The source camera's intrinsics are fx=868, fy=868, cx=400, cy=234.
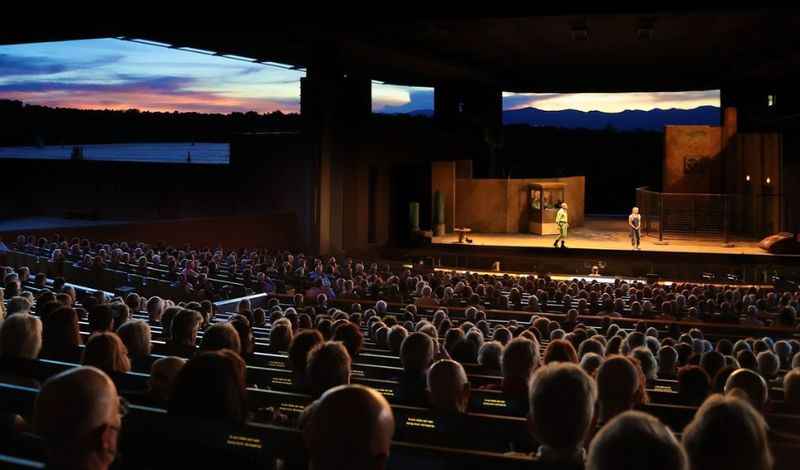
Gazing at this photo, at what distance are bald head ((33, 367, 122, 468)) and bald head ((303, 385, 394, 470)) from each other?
2.26 feet

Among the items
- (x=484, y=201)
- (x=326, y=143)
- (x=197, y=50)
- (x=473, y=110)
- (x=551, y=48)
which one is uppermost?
(x=551, y=48)

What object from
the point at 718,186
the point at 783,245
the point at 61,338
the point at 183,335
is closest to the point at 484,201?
the point at 718,186

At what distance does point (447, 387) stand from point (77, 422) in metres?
2.08

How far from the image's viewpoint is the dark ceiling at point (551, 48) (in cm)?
2464

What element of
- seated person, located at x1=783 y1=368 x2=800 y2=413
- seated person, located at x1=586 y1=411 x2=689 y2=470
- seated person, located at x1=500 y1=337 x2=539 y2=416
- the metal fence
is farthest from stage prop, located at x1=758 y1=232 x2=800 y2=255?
seated person, located at x1=586 y1=411 x2=689 y2=470

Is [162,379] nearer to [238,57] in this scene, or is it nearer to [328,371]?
[328,371]

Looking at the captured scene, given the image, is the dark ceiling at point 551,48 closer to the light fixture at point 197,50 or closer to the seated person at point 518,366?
the light fixture at point 197,50

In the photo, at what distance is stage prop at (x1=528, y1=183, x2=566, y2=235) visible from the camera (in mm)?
31484

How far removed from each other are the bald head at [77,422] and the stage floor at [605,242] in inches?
987

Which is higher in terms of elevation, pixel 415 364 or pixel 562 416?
pixel 562 416

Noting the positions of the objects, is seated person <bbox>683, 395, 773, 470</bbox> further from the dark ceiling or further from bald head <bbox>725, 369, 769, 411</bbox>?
the dark ceiling

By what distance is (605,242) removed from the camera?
29141mm

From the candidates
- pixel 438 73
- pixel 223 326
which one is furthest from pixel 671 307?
pixel 438 73

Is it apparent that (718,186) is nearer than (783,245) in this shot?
No
